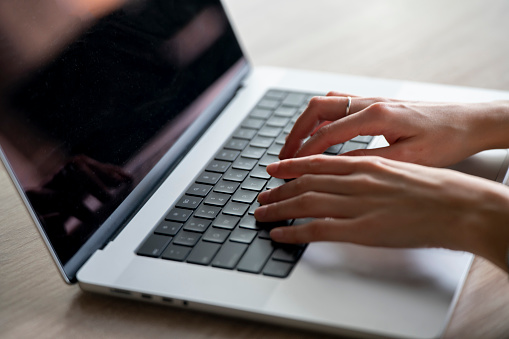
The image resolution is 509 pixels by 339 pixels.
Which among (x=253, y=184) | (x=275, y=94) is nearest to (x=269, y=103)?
(x=275, y=94)

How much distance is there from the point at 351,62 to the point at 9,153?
2.37 feet

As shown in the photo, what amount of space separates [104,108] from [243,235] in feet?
0.80

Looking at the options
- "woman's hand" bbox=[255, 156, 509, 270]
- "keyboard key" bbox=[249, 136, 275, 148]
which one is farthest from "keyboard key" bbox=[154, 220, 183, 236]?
"keyboard key" bbox=[249, 136, 275, 148]

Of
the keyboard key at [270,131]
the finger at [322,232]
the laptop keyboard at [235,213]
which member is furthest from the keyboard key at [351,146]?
the finger at [322,232]

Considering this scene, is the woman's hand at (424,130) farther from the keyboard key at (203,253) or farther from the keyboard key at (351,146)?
the keyboard key at (203,253)

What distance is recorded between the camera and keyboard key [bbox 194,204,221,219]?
0.72 meters

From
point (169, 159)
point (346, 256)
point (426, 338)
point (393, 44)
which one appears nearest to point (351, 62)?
point (393, 44)

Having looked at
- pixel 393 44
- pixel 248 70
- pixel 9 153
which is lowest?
pixel 393 44

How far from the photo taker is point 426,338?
1.73 ft

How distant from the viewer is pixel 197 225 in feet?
2.31

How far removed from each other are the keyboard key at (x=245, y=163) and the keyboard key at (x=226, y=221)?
0.38 feet

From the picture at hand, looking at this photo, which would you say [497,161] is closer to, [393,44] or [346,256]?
[346,256]

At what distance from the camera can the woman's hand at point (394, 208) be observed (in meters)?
0.60

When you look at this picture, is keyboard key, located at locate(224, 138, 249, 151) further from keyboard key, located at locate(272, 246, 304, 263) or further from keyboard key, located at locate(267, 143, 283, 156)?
keyboard key, located at locate(272, 246, 304, 263)
